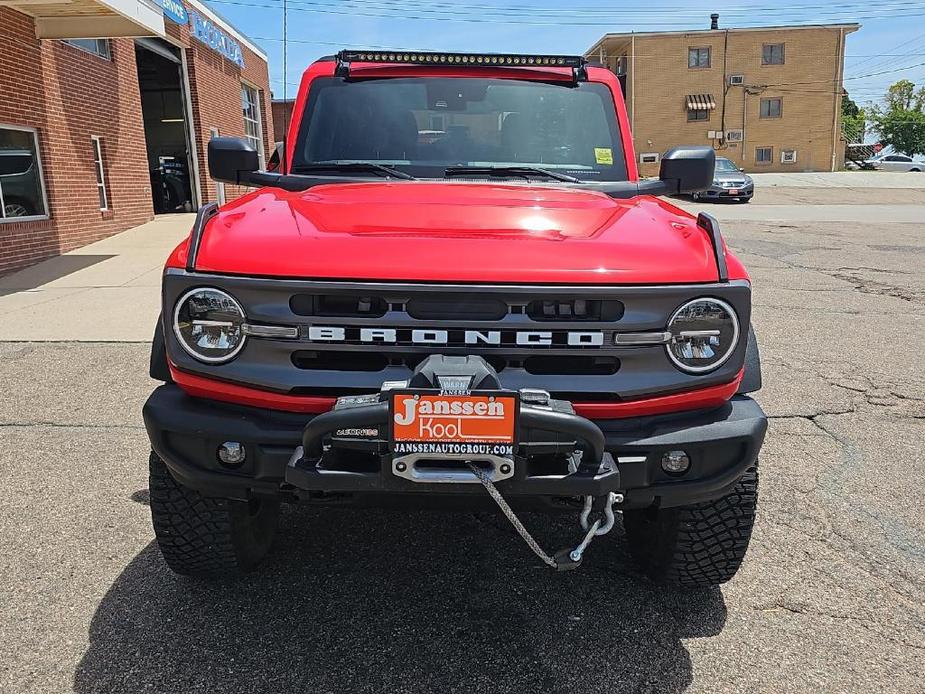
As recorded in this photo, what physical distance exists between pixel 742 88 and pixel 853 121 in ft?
113

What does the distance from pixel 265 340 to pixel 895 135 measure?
86858mm

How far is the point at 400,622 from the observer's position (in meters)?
2.73

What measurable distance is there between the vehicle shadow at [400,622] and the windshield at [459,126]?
1.62 metres

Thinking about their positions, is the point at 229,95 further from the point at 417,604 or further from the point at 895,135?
the point at 895,135

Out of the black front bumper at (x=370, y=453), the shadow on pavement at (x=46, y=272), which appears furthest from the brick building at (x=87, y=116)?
the black front bumper at (x=370, y=453)

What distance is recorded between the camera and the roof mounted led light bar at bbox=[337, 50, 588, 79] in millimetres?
3877

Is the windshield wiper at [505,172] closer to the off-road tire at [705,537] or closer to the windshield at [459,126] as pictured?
the windshield at [459,126]

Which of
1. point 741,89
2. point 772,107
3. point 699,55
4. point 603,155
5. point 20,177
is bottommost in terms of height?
point 20,177

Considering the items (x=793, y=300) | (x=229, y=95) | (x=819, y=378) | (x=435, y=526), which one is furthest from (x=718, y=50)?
(x=435, y=526)

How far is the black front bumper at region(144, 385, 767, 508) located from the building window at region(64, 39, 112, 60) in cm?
1271

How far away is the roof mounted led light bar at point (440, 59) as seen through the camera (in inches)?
153

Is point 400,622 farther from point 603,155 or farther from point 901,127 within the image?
point 901,127

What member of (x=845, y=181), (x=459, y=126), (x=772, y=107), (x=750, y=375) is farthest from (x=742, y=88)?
(x=750, y=375)

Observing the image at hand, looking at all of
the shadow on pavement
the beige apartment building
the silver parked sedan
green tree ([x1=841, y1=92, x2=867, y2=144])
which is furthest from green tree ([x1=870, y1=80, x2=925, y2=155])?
the shadow on pavement
